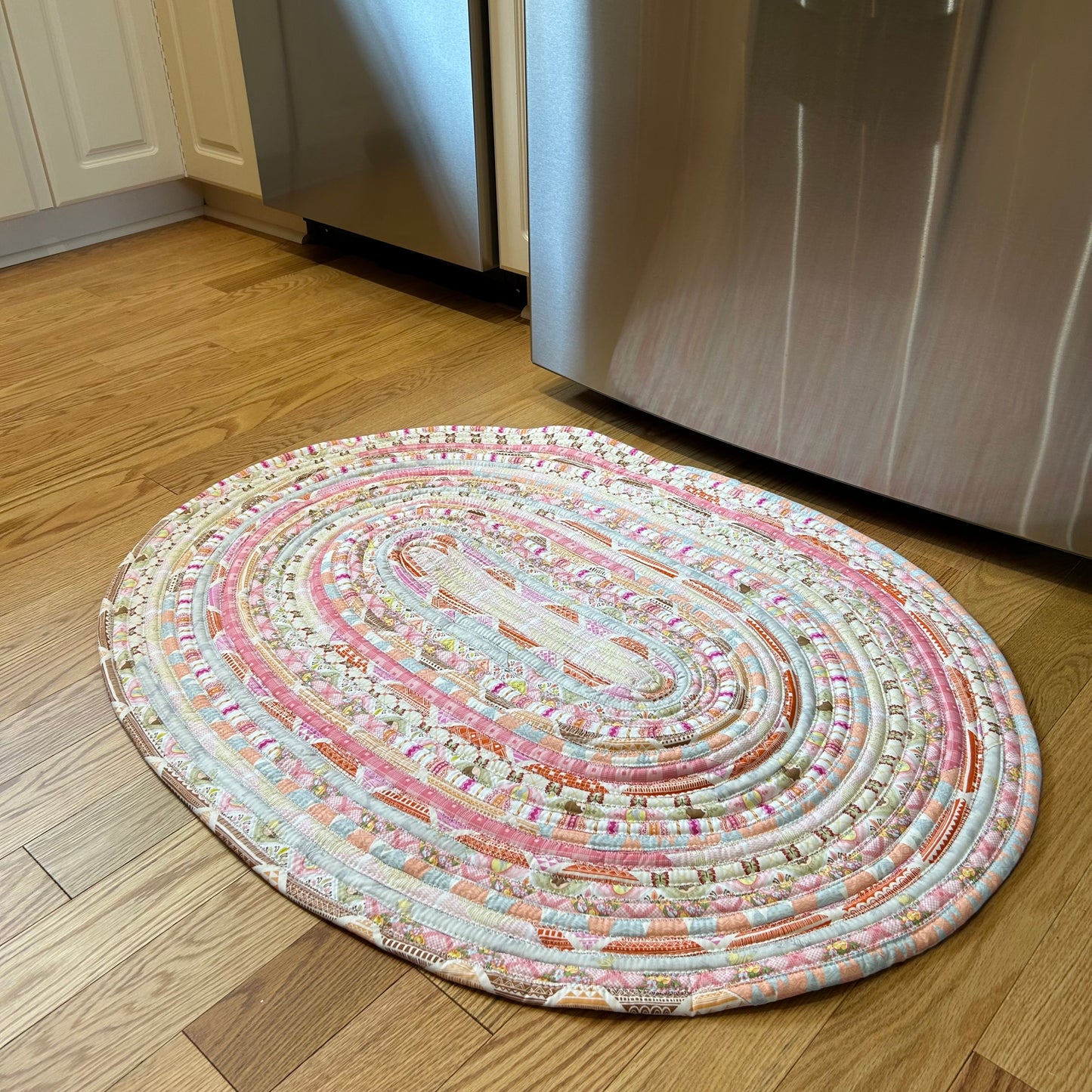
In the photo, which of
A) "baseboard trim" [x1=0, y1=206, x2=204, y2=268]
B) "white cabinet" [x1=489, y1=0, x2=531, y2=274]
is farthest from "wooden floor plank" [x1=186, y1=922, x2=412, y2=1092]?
"baseboard trim" [x1=0, y1=206, x2=204, y2=268]

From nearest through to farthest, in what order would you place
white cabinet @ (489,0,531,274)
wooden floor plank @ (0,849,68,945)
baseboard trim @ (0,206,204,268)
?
1. wooden floor plank @ (0,849,68,945)
2. white cabinet @ (489,0,531,274)
3. baseboard trim @ (0,206,204,268)

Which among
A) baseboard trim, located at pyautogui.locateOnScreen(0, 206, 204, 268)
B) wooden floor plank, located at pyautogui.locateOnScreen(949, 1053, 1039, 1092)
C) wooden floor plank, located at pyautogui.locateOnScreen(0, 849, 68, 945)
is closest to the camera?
A: wooden floor plank, located at pyautogui.locateOnScreen(949, 1053, 1039, 1092)

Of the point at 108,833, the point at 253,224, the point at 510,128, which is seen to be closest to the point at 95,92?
the point at 253,224

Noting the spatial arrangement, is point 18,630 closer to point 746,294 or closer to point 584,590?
point 584,590

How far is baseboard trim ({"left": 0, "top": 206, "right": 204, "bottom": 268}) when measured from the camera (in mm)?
2076

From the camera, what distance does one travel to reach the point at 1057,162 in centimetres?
91

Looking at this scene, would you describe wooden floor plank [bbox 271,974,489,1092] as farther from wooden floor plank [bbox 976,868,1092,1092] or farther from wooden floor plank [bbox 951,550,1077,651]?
wooden floor plank [bbox 951,550,1077,651]

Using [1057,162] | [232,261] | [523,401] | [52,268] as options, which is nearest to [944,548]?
[1057,162]

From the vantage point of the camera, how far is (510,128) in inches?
59.9

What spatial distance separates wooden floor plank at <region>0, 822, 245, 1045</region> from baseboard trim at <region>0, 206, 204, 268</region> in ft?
5.42

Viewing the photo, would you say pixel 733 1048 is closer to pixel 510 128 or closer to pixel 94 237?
pixel 510 128

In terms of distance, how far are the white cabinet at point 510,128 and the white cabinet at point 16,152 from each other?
0.99m

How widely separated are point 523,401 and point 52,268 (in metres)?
1.14

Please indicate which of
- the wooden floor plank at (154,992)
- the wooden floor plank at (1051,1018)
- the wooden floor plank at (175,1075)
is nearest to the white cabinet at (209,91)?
the wooden floor plank at (154,992)
